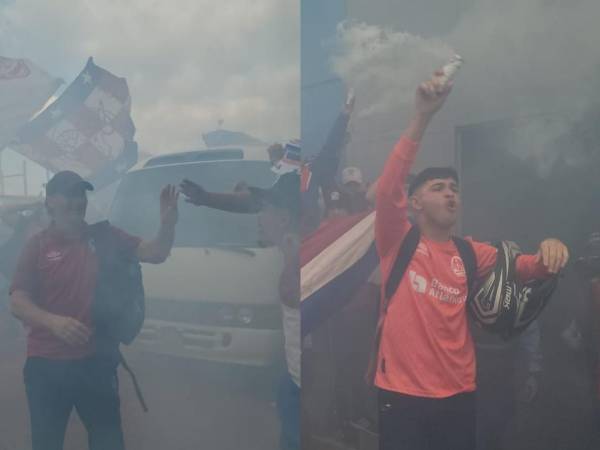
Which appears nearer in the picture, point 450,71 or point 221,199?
Answer: point 450,71

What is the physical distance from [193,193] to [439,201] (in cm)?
78

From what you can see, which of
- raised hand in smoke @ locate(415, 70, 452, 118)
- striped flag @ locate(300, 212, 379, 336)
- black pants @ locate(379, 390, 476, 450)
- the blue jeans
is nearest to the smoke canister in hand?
raised hand in smoke @ locate(415, 70, 452, 118)

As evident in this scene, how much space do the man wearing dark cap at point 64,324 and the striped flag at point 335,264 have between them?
59 centimetres

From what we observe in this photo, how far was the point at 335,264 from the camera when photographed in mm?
1762

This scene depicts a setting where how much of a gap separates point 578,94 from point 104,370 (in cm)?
173

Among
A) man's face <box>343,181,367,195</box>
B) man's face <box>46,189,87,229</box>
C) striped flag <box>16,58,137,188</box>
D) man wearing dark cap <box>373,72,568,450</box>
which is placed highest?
striped flag <box>16,58,137,188</box>

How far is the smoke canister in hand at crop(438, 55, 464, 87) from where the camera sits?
1.46 meters

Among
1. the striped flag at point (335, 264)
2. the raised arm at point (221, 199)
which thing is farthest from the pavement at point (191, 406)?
the raised arm at point (221, 199)

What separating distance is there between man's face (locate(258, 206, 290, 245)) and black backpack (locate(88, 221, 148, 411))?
0.44 metres

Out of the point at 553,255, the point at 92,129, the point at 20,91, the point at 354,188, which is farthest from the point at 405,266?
the point at 20,91

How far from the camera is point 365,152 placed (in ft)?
5.49

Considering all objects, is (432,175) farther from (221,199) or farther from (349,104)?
(221,199)

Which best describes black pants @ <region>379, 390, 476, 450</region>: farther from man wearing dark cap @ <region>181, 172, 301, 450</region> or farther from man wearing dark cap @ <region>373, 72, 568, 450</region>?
man wearing dark cap @ <region>181, 172, 301, 450</region>

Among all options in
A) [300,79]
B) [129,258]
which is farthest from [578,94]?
[129,258]
